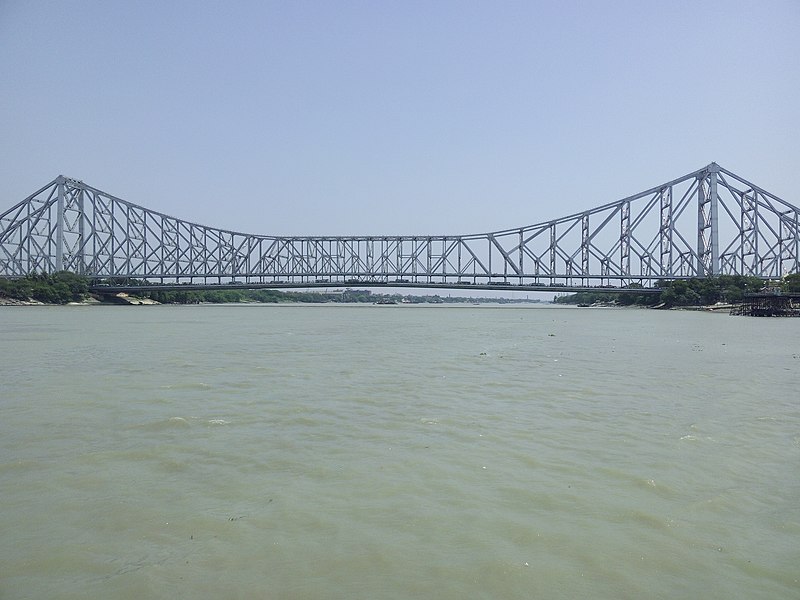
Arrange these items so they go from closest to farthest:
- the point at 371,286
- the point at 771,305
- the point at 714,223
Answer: the point at 771,305, the point at 714,223, the point at 371,286

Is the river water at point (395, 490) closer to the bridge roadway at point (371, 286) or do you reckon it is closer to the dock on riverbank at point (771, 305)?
the dock on riverbank at point (771, 305)

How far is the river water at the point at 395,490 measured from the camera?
299 cm

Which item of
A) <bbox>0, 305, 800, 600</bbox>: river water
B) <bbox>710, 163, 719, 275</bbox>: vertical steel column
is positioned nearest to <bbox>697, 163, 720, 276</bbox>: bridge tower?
<bbox>710, 163, 719, 275</bbox>: vertical steel column

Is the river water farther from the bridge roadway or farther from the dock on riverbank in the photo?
the bridge roadway

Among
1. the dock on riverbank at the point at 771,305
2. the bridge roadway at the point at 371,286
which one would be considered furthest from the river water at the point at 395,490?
the bridge roadway at the point at 371,286

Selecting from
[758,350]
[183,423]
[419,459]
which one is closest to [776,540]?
[419,459]

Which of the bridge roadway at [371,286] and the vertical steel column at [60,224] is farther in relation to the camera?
the vertical steel column at [60,224]

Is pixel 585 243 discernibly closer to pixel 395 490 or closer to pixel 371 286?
pixel 371 286

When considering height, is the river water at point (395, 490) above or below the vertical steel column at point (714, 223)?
below

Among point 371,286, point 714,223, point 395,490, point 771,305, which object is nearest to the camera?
point 395,490

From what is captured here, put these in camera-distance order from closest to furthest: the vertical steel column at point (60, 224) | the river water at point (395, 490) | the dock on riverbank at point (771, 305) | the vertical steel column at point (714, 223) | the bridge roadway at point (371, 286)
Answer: the river water at point (395, 490) → the dock on riverbank at point (771, 305) → the bridge roadway at point (371, 286) → the vertical steel column at point (714, 223) → the vertical steel column at point (60, 224)

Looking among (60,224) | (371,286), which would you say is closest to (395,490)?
(371,286)

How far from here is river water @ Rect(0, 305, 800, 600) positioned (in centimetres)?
299

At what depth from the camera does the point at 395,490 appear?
A: 4.24 m
